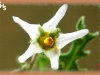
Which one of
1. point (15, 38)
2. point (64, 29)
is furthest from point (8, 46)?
point (64, 29)

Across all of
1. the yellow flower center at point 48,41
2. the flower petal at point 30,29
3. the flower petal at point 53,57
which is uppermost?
the flower petal at point 30,29

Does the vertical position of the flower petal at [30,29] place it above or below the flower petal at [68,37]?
above

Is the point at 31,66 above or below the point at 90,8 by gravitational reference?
below

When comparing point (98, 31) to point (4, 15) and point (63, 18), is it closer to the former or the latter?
point (63, 18)

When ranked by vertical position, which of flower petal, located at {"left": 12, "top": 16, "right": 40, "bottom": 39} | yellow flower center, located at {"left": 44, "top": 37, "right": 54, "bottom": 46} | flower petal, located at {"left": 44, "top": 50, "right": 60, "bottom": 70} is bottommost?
flower petal, located at {"left": 44, "top": 50, "right": 60, "bottom": 70}

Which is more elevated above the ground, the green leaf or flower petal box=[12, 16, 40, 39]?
flower petal box=[12, 16, 40, 39]
